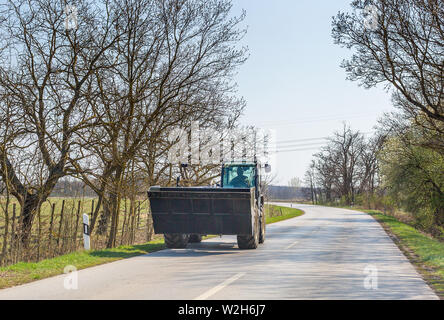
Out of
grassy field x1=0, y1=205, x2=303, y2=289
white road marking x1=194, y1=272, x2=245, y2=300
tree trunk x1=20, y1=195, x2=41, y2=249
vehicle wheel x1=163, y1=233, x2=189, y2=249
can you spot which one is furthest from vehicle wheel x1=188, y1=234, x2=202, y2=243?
white road marking x1=194, y1=272, x2=245, y2=300

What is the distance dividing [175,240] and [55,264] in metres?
5.02

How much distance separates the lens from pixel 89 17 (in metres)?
15.4

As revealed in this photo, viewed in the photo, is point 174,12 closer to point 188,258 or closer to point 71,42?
point 71,42

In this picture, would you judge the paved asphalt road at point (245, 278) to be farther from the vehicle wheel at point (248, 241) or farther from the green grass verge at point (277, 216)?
the green grass verge at point (277, 216)

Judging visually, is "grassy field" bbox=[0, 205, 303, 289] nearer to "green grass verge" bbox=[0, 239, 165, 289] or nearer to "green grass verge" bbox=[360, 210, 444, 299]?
"green grass verge" bbox=[0, 239, 165, 289]

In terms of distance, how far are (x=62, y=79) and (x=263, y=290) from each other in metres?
10.9

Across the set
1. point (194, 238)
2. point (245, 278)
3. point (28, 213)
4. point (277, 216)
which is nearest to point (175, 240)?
point (194, 238)

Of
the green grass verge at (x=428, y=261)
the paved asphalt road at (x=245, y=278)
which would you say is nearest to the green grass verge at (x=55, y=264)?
the paved asphalt road at (x=245, y=278)

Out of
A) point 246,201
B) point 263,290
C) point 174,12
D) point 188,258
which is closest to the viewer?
point 263,290

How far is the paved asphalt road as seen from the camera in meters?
7.70

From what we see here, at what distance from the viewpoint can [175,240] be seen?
15719mm

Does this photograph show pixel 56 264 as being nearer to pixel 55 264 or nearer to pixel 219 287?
pixel 55 264

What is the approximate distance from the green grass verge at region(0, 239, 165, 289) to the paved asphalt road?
1.48 feet
